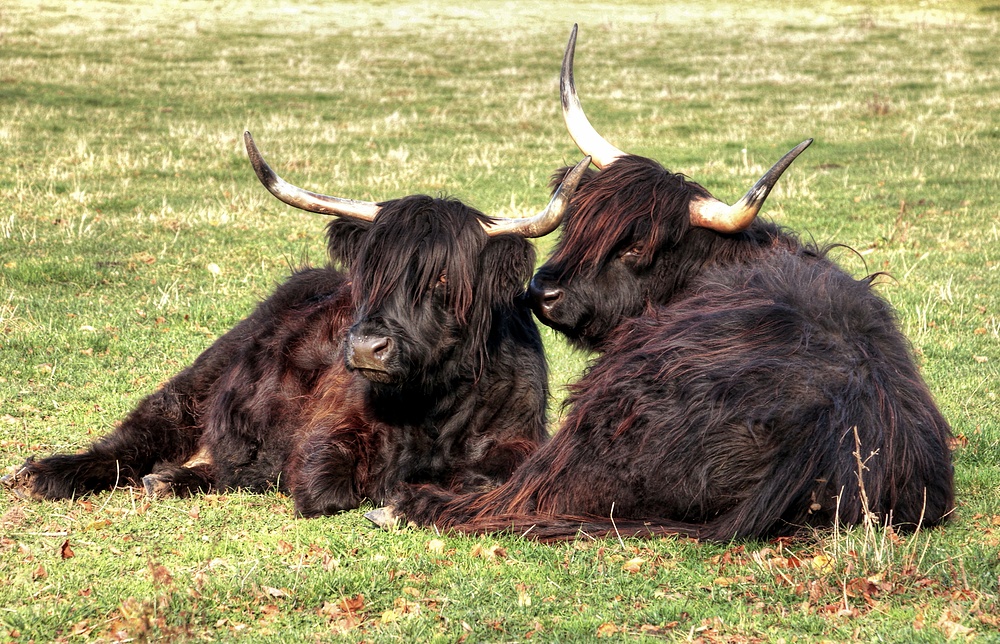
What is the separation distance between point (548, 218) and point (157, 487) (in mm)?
2133

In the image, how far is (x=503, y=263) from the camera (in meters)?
4.69

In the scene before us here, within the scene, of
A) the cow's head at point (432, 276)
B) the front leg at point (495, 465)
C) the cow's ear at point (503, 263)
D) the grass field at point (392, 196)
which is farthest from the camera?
the cow's ear at point (503, 263)

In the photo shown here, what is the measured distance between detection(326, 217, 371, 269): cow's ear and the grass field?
1138mm

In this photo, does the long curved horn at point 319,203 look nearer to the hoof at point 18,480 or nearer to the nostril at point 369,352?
the nostril at point 369,352

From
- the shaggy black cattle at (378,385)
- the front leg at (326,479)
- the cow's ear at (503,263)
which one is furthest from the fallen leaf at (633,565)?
the cow's ear at (503,263)

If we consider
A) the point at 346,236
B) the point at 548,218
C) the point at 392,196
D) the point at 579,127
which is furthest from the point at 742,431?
the point at 392,196

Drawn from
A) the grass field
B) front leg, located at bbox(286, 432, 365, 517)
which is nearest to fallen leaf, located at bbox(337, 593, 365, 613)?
the grass field

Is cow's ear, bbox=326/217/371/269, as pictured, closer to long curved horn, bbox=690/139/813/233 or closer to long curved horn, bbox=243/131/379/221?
long curved horn, bbox=243/131/379/221

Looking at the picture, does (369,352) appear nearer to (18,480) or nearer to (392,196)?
(18,480)

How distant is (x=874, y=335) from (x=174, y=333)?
16.0 feet

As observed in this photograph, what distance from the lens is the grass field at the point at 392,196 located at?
3340mm

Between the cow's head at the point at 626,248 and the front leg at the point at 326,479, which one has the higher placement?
the cow's head at the point at 626,248

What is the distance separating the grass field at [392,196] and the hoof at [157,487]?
0.36 ft

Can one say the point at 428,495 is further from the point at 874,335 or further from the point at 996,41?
the point at 996,41
